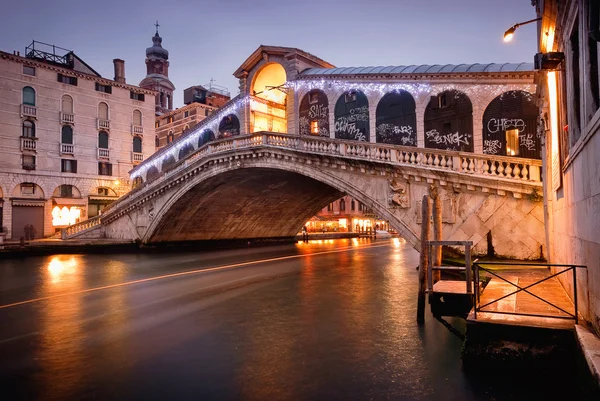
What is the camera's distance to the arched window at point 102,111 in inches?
1452

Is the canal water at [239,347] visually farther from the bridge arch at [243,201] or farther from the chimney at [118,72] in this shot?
the chimney at [118,72]

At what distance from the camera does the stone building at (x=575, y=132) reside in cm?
501

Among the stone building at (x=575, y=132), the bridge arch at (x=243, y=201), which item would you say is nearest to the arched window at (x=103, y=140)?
the bridge arch at (x=243, y=201)

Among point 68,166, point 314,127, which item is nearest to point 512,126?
point 314,127

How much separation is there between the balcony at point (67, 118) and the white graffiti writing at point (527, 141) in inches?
1363

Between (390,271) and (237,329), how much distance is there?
10390mm

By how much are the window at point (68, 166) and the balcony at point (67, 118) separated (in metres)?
3.34

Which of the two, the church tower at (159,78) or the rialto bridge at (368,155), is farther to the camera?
the church tower at (159,78)

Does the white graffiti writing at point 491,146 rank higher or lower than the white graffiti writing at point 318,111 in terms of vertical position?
lower

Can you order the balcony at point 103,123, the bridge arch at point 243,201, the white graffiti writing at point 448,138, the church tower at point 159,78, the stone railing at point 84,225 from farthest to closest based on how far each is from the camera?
the church tower at point 159,78
the balcony at point 103,123
the stone railing at point 84,225
the bridge arch at point 243,201
the white graffiti writing at point 448,138

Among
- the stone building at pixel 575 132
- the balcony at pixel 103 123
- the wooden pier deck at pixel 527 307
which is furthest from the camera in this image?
the balcony at pixel 103 123

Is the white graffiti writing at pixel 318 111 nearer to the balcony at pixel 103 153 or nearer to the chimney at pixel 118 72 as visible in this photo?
the balcony at pixel 103 153

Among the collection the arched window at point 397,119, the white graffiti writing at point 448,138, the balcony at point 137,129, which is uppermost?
the balcony at point 137,129

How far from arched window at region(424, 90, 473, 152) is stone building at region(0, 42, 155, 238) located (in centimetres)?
3007
